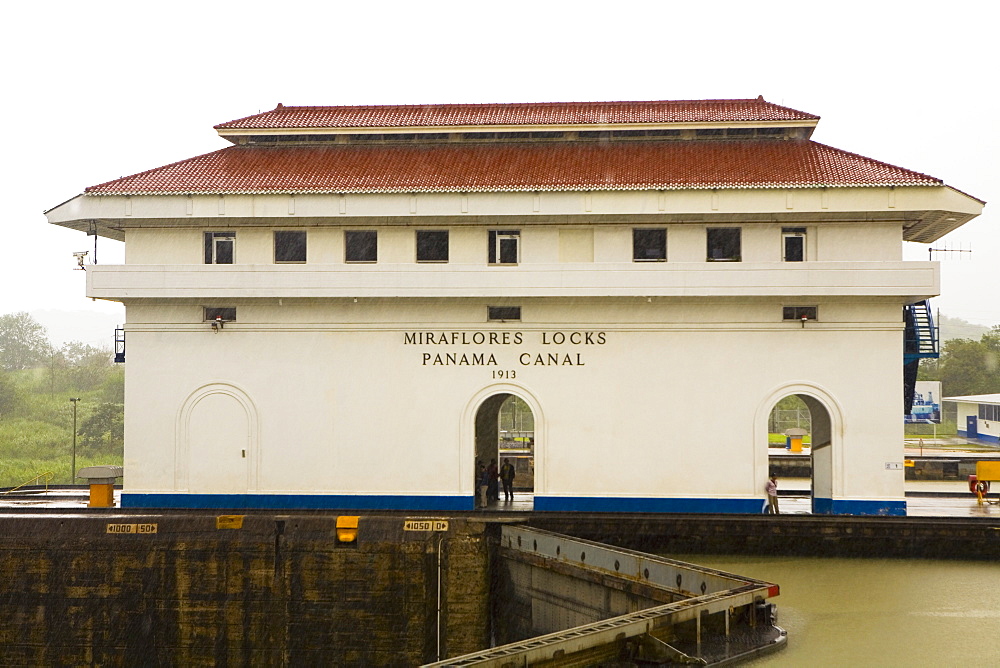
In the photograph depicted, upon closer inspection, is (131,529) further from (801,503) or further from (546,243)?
(801,503)

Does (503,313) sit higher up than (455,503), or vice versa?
(503,313)

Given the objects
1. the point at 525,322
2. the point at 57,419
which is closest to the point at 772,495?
the point at 525,322

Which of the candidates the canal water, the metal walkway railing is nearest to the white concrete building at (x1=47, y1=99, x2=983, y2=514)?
the canal water

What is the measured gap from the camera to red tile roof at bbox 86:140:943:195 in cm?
2506

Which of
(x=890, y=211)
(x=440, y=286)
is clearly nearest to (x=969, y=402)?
(x=890, y=211)

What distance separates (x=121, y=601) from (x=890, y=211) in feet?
68.4

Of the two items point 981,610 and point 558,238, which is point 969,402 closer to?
point 558,238

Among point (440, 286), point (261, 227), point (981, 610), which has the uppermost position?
point (261, 227)

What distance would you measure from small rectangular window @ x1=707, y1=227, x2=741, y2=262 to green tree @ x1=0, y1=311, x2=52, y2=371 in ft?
361

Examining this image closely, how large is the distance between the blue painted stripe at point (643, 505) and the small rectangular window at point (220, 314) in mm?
10065

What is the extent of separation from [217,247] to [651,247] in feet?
40.5

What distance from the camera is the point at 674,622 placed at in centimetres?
1243

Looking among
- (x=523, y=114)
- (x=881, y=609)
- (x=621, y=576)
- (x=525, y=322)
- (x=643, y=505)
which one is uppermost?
(x=523, y=114)

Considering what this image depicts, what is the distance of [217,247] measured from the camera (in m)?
26.7
